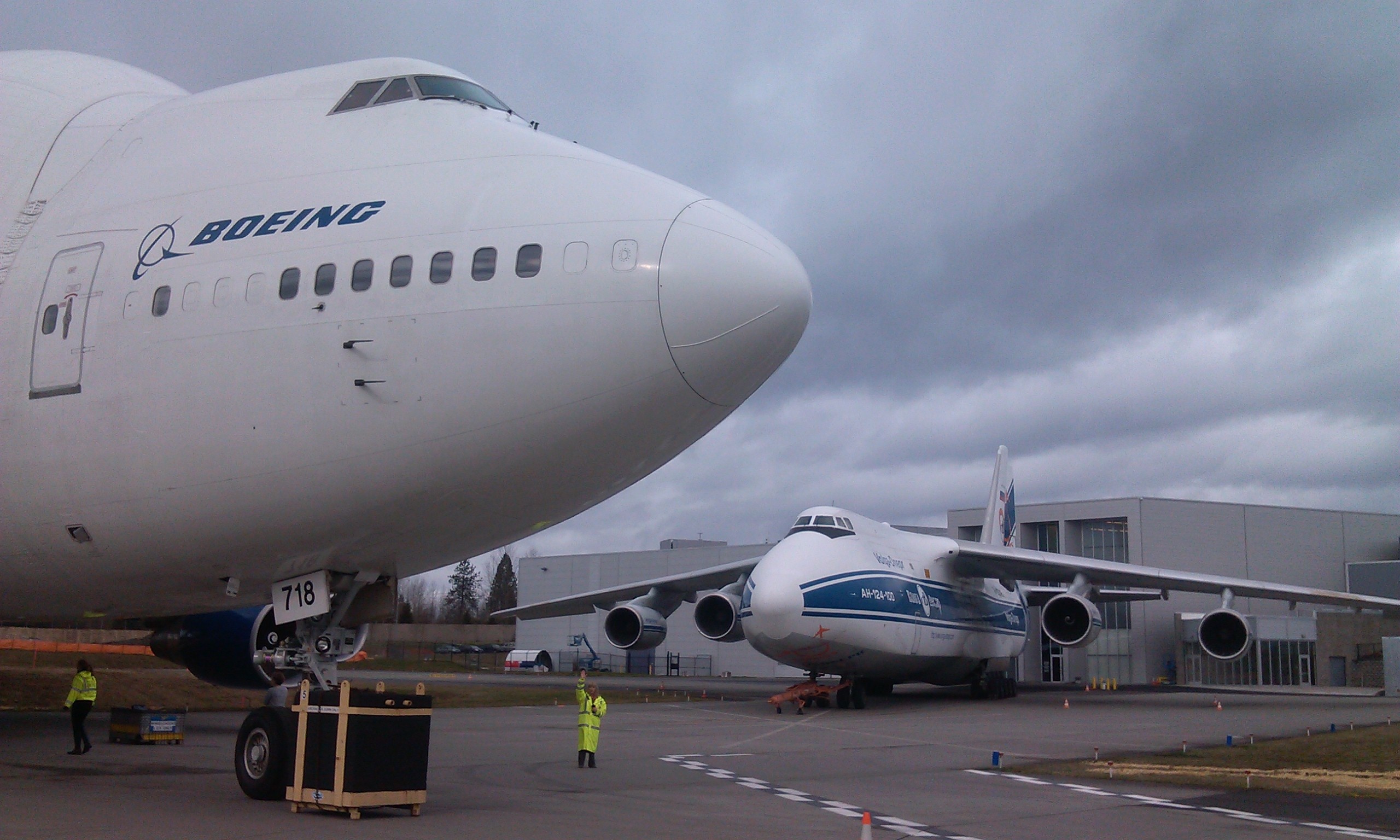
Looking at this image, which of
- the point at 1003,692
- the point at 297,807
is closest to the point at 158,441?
A: the point at 297,807

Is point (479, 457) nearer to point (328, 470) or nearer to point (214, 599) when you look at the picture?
point (328, 470)

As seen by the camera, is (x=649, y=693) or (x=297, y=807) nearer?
(x=297, y=807)

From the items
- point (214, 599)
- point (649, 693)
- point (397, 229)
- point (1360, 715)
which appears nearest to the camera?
point (397, 229)

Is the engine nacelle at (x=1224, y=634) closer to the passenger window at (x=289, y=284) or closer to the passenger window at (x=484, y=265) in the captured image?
the passenger window at (x=484, y=265)

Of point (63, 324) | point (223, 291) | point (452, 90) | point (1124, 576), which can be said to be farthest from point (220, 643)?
point (1124, 576)

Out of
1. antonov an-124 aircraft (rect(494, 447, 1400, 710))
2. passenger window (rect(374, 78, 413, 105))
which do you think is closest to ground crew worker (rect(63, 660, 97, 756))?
passenger window (rect(374, 78, 413, 105))

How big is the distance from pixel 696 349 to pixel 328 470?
262 cm

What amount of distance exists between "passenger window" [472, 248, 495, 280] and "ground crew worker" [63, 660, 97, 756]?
8.47 meters

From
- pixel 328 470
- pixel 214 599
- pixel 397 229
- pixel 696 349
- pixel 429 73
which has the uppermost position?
pixel 429 73

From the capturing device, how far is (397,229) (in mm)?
7613

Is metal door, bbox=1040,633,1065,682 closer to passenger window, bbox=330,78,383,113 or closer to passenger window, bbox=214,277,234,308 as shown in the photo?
passenger window, bbox=330,78,383,113

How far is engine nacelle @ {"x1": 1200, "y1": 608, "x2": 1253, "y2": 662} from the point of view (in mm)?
25422

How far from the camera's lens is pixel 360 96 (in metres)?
8.80

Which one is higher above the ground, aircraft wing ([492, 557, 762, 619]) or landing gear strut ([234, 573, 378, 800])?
aircraft wing ([492, 557, 762, 619])
